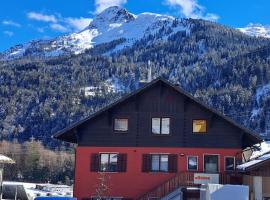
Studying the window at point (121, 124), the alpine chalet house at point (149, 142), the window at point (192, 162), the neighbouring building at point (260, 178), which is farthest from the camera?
the window at point (121, 124)

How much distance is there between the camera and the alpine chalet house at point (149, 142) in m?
36.2

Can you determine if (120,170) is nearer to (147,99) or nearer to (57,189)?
(147,99)

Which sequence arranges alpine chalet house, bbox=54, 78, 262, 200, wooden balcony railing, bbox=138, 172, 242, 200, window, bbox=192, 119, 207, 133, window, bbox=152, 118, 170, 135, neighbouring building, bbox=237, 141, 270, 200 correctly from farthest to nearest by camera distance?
window, bbox=152, 118, 170, 135 → window, bbox=192, 119, 207, 133 → alpine chalet house, bbox=54, 78, 262, 200 → wooden balcony railing, bbox=138, 172, 242, 200 → neighbouring building, bbox=237, 141, 270, 200

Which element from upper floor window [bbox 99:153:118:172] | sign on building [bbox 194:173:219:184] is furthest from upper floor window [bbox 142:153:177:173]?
sign on building [bbox 194:173:219:184]

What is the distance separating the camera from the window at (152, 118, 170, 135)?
121 ft

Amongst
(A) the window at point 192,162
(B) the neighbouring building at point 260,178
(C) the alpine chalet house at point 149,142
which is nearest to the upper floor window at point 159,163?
(C) the alpine chalet house at point 149,142

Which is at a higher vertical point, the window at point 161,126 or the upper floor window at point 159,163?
the window at point 161,126

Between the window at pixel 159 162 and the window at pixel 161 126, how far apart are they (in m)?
1.55

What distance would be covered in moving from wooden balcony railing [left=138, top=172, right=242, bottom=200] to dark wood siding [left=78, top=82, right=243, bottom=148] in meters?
2.52

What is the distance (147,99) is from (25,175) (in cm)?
6738

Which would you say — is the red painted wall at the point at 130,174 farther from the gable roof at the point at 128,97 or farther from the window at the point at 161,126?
the gable roof at the point at 128,97

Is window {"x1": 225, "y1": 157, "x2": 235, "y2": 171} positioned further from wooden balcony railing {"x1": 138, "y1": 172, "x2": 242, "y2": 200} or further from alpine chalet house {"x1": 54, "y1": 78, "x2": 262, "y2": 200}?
wooden balcony railing {"x1": 138, "y1": 172, "x2": 242, "y2": 200}

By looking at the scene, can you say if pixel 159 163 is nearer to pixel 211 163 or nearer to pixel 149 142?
pixel 149 142

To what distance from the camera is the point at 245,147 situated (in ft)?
122
